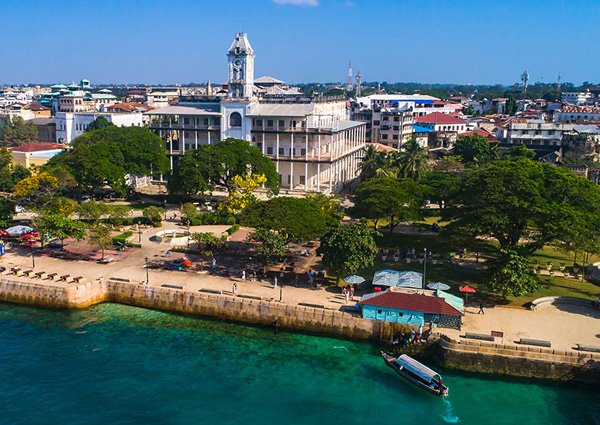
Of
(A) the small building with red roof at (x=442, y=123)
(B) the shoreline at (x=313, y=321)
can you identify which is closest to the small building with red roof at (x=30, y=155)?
(B) the shoreline at (x=313, y=321)

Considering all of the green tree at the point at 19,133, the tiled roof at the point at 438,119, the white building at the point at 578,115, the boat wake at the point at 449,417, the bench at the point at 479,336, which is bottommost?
the boat wake at the point at 449,417

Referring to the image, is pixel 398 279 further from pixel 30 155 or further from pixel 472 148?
pixel 30 155

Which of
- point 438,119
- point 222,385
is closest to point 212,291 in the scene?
point 222,385

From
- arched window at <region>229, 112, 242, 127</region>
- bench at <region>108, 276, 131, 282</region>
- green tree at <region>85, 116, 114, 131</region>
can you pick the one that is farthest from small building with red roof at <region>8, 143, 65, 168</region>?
bench at <region>108, 276, 131, 282</region>

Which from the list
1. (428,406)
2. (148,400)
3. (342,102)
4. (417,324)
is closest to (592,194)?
(417,324)

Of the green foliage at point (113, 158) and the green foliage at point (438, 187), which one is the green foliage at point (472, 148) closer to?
the green foliage at point (438, 187)

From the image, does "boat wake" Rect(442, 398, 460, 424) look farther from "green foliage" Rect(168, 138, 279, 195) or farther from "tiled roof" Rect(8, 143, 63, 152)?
"tiled roof" Rect(8, 143, 63, 152)
